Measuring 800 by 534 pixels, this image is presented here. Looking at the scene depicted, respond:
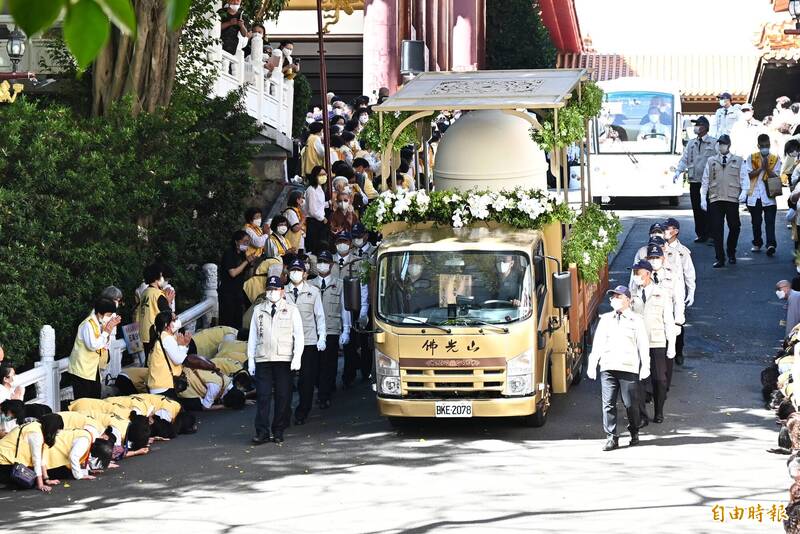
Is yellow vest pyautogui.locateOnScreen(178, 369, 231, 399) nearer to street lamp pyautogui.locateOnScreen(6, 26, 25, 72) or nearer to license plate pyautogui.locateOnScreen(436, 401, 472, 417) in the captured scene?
license plate pyautogui.locateOnScreen(436, 401, 472, 417)

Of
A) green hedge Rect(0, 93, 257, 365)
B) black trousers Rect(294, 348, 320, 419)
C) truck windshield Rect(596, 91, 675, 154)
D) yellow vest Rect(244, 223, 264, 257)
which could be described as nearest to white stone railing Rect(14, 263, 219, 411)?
green hedge Rect(0, 93, 257, 365)

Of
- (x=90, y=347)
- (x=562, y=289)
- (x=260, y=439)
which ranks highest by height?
(x=562, y=289)

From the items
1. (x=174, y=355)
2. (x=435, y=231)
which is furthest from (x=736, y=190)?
(x=174, y=355)

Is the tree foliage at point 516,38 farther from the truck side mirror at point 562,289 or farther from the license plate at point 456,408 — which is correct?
the license plate at point 456,408

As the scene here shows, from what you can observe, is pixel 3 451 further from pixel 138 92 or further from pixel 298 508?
pixel 138 92

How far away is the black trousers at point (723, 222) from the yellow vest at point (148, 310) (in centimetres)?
1058

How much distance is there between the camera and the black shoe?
14.3m

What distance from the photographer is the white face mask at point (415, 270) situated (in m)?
14.4

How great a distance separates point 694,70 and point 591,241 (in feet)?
137

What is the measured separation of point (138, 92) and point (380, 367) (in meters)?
6.82

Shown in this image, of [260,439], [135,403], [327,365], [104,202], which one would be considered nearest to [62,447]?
[135,403]

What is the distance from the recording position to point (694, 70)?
56.6m

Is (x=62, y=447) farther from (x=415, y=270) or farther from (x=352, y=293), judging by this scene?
(x=415, y=270)

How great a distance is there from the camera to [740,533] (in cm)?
1043
